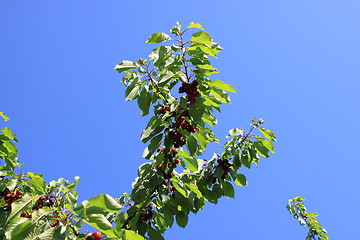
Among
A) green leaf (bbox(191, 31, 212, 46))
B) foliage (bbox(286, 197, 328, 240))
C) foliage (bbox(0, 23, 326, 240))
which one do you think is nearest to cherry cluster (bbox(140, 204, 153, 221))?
foliage (bbox(0, 23, 326, 240))

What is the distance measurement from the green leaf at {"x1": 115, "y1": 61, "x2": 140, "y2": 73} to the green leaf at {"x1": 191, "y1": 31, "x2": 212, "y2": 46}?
2.00 feet

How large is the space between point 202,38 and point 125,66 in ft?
2.47

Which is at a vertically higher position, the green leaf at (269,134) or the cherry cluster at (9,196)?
the green leaf at (269,134)

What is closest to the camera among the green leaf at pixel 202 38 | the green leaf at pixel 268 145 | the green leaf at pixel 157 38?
the green leaf at pixel 202 38

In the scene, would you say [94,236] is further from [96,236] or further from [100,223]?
[100,223]

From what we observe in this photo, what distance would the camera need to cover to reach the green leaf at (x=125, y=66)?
315 centimetres

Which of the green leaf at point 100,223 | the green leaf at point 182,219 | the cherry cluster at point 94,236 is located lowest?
the cherry cluster at point 94,236

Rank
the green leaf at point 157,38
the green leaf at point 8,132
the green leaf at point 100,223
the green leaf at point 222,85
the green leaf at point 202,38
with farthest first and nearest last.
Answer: the green leaf at point 8,132 < the green leaf at point 222,85 < the green leaf at point 157,38 < the green leaf at point 202,38 < the green leaf at point 100,223

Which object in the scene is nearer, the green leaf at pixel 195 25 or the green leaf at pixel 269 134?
the green leaf at pixel 195 25

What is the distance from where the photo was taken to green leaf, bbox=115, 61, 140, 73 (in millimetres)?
3146

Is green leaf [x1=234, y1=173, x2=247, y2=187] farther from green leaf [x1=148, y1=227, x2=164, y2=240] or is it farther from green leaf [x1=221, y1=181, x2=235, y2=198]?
green leaf [x1=148, y1=227, x2=164, y2=240]

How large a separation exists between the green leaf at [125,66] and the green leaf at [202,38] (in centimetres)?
61

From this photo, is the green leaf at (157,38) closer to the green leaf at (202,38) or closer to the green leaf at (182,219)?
the green leaf at (202,38)

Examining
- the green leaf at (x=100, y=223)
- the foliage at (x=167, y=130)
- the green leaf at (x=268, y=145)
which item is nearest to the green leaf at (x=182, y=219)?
the foliage at (x=167, y=130)
